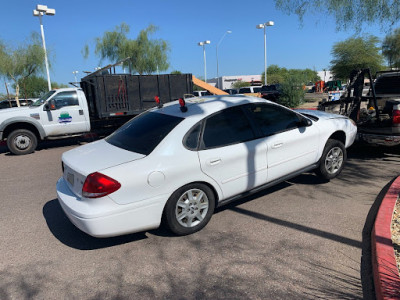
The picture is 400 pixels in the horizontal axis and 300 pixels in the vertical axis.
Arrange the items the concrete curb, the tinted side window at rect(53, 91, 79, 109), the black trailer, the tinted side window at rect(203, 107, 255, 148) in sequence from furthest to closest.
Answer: the black trailer
the tinted side window at rect(53, 91, 79, 109)
the tinted side window at rect(203, 107, 255, 148)
the concrete curb

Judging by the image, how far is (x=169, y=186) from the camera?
3.39 meters

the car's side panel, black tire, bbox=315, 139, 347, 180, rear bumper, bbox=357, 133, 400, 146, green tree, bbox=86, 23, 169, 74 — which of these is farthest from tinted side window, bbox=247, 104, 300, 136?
green tree, bbox=86, 23, 169, 74

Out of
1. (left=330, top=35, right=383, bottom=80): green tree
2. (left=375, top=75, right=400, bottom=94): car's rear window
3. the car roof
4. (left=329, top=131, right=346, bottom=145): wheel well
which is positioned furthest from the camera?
(left=330, top=35, right=383, bottom=80): green tree

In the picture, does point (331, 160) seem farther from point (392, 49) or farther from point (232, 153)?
point (392, 49)

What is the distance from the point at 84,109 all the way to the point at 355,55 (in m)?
34.6

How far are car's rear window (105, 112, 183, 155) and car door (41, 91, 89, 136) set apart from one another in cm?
608

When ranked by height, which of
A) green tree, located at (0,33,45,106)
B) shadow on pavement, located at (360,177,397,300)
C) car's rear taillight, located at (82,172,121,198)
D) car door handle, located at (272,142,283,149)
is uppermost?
green tree, located at (0,33,45,106)

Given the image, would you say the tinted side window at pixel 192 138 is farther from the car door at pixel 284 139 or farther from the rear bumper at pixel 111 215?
the car door at pixel 284 139

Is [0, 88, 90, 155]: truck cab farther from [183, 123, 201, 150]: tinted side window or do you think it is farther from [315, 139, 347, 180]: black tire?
[315, 139, 347, 180]: black tire

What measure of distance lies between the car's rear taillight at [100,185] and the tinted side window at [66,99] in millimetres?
7389

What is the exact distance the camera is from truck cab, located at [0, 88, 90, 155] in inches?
356

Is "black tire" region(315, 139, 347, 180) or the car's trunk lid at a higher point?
the car's trunk lid

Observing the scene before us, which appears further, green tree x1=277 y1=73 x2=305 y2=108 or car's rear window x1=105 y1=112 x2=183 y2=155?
green tree x1=277 y1=73 x2=305 y2=108

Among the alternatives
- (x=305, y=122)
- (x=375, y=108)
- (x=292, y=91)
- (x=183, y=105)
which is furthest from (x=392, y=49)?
(x=183, y=105)
